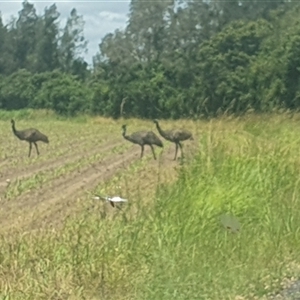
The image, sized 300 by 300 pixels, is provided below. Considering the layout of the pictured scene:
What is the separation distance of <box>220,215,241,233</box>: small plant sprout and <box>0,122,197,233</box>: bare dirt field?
6.77 feet

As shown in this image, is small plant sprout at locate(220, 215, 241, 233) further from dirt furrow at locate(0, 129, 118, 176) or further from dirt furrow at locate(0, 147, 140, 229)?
dirt furrow at locate(0, 129, 118, 176)

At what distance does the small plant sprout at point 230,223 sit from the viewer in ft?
27.2

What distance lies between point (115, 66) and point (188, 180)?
52.5m

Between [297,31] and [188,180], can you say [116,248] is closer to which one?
[188,180]

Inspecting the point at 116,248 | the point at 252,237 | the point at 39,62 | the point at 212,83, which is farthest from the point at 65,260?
the point at 39,62

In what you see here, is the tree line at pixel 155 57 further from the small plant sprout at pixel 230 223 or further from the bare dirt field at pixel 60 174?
the small plant sprout at pixel 230 223

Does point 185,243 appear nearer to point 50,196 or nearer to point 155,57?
point 50,196

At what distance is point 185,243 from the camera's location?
25.5ft

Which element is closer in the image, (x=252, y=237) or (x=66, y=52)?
(x=252, y=237)

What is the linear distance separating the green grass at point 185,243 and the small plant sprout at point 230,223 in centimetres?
6

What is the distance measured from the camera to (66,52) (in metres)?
83.1

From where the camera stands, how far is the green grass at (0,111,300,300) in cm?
652

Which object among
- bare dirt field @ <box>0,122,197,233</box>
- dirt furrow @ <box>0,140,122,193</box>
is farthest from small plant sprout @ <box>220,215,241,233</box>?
dirt furrow @ <box>0,140,122,193</box>

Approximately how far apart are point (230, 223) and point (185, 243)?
2.76 feet
